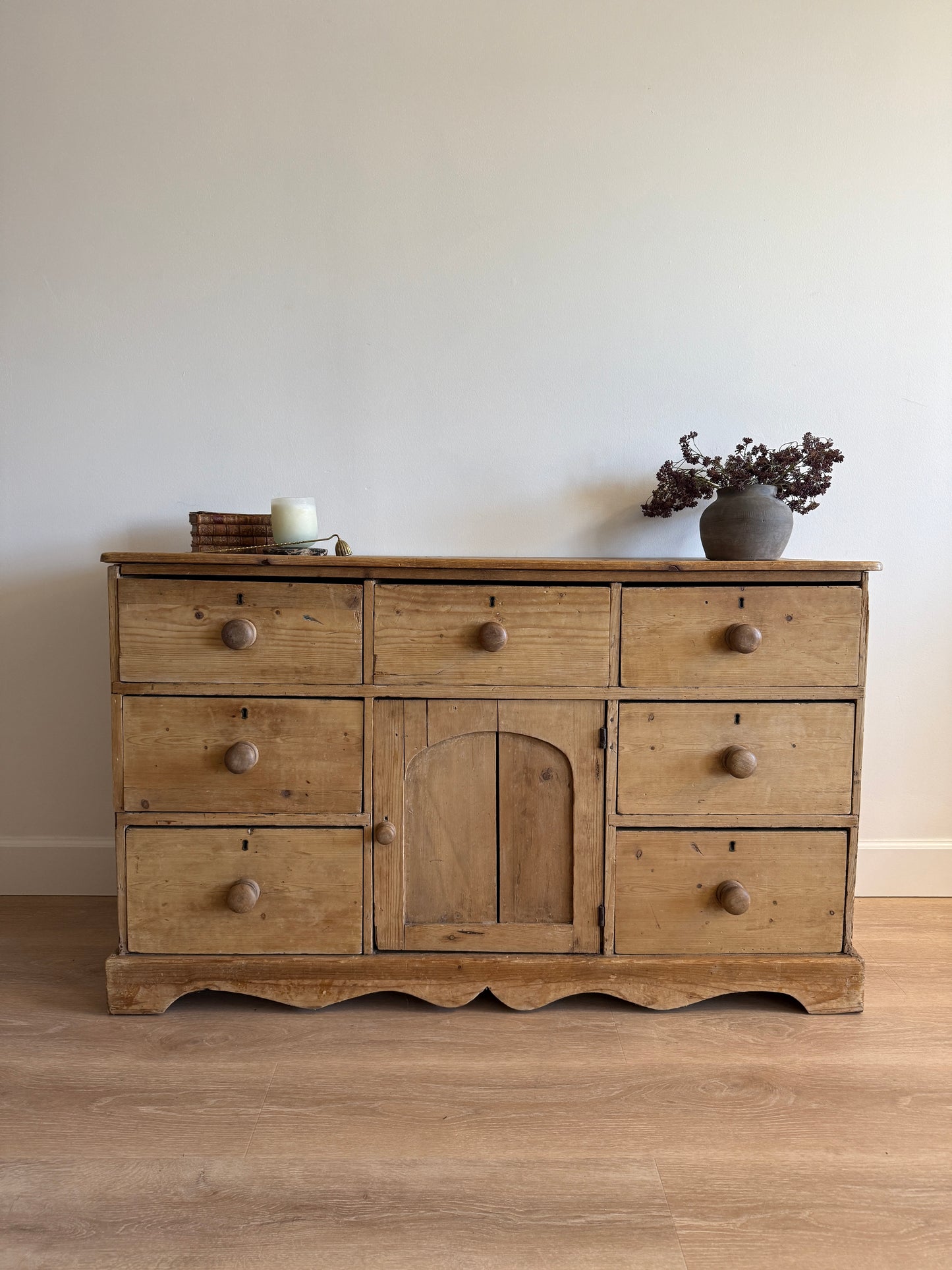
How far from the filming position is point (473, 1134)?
1225 millimetres

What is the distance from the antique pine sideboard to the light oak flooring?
84mm

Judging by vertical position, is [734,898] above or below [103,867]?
above

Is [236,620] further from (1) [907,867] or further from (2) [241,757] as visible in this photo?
(1) [907,867]

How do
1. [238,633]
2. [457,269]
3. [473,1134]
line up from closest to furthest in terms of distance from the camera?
[473,1134] < [238,633] < [457,269]

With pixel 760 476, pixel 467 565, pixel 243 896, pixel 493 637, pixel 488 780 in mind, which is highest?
pixel 760 476

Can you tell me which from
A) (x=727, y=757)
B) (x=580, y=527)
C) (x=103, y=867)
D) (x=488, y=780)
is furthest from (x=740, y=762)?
(x=103, y=867)

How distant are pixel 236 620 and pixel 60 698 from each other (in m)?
0.81

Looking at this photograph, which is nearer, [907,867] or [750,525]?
[750,525]

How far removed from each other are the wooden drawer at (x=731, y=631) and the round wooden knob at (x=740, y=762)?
119 mm

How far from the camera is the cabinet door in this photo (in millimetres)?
1551

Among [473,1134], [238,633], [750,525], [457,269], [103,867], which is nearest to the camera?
[473,1134]

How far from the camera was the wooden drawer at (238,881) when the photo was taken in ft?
5.08

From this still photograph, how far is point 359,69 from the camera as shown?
1.91 metres

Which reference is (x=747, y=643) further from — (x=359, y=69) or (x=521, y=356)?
(x=359, y=69)
